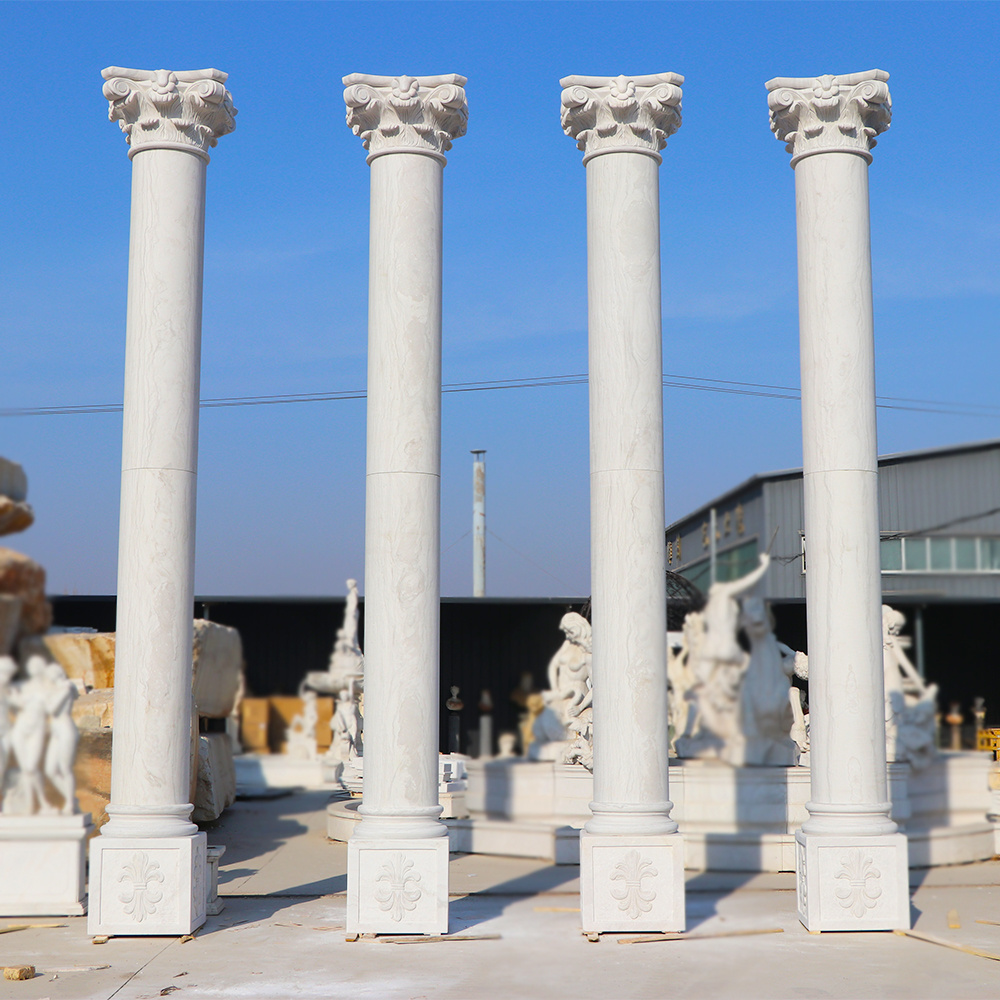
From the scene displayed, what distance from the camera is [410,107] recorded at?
17.4 metres

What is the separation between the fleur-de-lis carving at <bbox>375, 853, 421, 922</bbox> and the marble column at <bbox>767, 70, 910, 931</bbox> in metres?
5.66

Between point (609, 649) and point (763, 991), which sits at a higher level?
point (609, 649)

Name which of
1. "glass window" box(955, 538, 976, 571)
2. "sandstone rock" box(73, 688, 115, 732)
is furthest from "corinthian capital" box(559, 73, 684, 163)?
"glass window" box(955, 538, 976, 571)

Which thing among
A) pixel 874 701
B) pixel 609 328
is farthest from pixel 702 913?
pixel 609 328

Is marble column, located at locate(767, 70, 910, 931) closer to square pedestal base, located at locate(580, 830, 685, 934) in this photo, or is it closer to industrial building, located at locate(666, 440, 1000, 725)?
square pedestal base, located at locate(580, 830, 685, 934)

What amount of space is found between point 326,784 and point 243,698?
7.82 m

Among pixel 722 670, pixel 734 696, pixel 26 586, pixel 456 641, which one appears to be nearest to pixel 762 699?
pixel 734 696

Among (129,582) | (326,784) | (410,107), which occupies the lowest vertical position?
(326,784)

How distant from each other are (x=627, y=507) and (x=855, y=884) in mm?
6326

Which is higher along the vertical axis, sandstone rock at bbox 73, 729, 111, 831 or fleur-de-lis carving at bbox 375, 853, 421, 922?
sandstone rock at bbox 73, 729, 111, 831

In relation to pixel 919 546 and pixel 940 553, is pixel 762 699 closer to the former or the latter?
pixel 919 546

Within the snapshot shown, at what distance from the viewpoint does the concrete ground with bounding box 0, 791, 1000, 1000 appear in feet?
43.3

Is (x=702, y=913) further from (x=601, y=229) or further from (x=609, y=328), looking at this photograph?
(x=601, y=229)

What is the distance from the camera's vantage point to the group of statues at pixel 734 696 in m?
18.7
